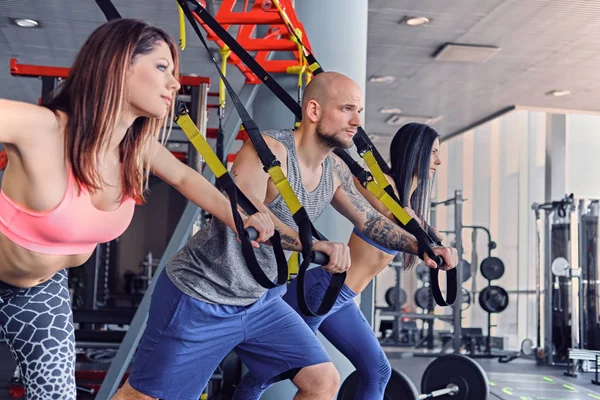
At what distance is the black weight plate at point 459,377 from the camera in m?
4.20

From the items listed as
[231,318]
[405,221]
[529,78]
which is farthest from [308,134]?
[529,78]

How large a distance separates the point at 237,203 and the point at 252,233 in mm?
119

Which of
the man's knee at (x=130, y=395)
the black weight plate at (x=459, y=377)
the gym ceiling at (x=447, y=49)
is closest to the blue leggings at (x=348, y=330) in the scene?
the man's knee at (x=130, y=395)

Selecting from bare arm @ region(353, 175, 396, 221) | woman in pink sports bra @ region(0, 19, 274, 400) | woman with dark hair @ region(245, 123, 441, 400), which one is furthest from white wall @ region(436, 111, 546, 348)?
woman in pink sports bra @ region(0, 19, 274, 400)

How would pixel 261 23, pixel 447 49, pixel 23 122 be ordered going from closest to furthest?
pixel 23 122, pixel 261 23, pixel 447 49

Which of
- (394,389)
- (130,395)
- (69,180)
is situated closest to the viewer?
(69,180)

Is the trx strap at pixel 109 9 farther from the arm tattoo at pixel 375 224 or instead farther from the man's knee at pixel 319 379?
the man's knee at pixel 319 379

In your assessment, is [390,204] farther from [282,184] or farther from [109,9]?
[109,9]

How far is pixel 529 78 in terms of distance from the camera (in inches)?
304

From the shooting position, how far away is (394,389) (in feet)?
12.0

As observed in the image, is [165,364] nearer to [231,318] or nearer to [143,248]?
[231,318]

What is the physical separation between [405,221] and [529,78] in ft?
19.9

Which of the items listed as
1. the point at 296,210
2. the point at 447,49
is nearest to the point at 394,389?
the point at 296,210

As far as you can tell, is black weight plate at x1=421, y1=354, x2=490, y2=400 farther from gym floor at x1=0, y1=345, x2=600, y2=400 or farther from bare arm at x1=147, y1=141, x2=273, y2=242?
bare arm at x1=147, y1=141, x2=273, y2=242
